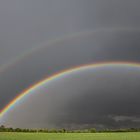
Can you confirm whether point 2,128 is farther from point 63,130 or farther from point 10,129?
point 63,130

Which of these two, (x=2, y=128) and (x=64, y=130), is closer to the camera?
(x=64, y=130)

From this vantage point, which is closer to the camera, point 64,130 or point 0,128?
point 64,130

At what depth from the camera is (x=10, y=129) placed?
119875 millimetres

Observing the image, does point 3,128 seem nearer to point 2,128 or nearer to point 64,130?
point 2,128

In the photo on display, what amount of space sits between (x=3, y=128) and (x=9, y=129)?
260 cm

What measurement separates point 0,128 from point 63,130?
30.8 metres

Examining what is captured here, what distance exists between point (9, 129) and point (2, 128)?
3193 millimetres

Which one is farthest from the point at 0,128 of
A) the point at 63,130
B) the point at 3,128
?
the point at 63,130

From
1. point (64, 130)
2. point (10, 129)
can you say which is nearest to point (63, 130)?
point (64, 130)

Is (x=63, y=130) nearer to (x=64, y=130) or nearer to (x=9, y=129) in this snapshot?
(x=64, y=130)

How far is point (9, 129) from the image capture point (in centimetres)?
11994

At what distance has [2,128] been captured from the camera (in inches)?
4774

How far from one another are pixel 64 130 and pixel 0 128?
31.0 meters

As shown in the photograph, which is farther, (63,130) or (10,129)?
(10,129)
